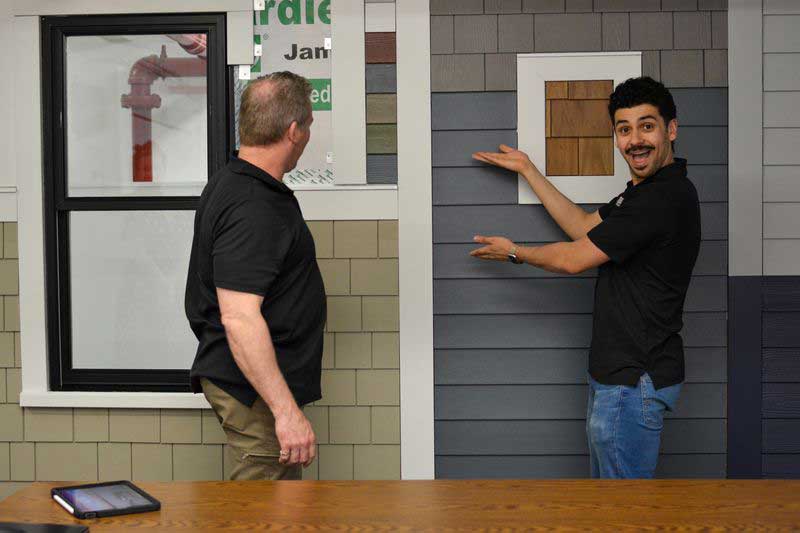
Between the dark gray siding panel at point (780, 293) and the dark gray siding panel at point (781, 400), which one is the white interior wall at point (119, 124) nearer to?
the dark gray siding panel at point (780, 293)

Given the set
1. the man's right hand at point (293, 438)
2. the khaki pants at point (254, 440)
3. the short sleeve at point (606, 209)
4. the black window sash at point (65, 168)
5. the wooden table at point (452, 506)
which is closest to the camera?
the wooden table at point (452, 506)

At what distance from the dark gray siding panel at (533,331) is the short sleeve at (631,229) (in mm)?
723

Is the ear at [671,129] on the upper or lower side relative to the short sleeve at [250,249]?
upper

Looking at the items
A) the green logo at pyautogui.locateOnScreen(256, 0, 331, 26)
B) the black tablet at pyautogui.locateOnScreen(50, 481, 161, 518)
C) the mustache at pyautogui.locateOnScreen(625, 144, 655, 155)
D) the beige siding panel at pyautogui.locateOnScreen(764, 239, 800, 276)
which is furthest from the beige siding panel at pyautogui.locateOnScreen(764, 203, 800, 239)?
the black tablet at pyautogui.locateOnScreen(50, 481, 161, 518)

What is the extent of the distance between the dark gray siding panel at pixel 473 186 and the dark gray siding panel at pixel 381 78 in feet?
1.23

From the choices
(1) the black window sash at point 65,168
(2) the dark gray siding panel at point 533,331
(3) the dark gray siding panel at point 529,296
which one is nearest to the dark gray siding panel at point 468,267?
(3) the dark gray siding panel at point 529,296

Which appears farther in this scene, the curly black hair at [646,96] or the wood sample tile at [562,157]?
the wood sample tile at [562,157]

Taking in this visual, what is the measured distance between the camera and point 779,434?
12.2ft

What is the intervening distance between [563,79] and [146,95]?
66.2 inches

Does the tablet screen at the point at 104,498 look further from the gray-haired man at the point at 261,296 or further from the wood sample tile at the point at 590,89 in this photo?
the wood sample tile at the point at 590,89

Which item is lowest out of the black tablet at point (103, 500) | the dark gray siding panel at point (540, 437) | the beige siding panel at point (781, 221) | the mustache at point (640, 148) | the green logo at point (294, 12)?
the dark gray siding panel at point (540, 437)

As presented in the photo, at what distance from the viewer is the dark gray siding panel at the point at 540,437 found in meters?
3.74

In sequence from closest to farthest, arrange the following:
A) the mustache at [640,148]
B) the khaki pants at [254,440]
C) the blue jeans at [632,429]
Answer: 1. the khaki pants at [254,440]
2. the blue jeans at [632,429]
3. the mustache at [640,148]

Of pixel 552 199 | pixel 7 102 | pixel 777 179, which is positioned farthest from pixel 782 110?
pixel 7 102
